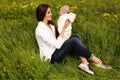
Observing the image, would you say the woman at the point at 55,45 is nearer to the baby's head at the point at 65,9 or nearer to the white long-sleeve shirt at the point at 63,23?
the white long-sleeve shirt at the point at 63,23

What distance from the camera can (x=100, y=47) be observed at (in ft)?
19.1

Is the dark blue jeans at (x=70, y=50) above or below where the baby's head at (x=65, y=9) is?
below

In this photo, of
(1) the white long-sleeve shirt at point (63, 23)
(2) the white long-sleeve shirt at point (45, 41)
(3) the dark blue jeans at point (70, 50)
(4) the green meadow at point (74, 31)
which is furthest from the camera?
(1) the white long-sleeve shirt at point (63, 23)

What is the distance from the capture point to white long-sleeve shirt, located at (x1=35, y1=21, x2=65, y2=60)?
536 cm

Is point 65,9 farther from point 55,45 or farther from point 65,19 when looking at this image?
point 55,45

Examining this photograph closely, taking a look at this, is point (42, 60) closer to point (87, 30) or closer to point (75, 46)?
point (75, 46)

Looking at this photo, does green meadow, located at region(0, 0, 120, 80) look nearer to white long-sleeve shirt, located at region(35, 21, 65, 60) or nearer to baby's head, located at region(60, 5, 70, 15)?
white long-sleeve shirt, located at region(35, 21, 65, 60)

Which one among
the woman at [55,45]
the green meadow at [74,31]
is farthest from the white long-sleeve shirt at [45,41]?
the green meadow at [74,31]

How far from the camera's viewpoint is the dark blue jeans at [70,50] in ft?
18.0

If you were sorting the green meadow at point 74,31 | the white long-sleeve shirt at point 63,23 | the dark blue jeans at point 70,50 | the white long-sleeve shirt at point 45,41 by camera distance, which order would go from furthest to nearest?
the white long-sleeve shirt at point 63,23, the dark blue jeans at point 70,50, the white long-sleeve shirt at point 45,41, the green meadow at point 74,31

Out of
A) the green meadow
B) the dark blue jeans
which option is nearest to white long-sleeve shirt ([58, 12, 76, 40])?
the dark blue jeans

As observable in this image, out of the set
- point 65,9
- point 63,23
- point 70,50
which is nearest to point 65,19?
point 63,23

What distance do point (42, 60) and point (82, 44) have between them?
740 millimetres

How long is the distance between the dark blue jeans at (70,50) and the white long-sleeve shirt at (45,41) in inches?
3.3
